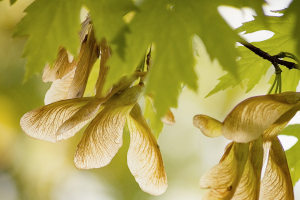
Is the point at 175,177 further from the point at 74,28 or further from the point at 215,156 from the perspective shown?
the point at 74,28

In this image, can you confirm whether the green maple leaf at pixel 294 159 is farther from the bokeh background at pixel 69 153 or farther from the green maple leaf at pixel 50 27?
the bokeh background at pixel 69 153

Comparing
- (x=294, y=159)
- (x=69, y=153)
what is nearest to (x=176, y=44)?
(x=294, y=159)

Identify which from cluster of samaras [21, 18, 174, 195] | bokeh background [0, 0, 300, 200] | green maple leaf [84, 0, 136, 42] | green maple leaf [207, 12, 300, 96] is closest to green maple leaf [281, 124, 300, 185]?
green maple leaf [207, 12, 300, 96]

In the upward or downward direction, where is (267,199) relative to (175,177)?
upward

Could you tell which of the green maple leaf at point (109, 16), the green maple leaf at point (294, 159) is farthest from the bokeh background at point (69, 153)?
the green maple leaf at point (109, 16)

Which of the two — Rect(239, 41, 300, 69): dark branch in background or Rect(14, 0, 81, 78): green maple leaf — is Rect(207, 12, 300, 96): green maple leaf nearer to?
Rect(239, 41, 300, 69): dark branch in background

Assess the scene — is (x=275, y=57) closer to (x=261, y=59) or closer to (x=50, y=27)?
(x=261, y=59)

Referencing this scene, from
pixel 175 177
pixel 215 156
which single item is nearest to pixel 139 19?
pixel 215 156
